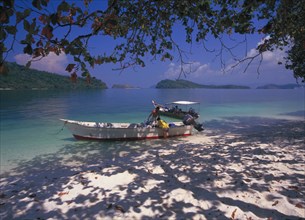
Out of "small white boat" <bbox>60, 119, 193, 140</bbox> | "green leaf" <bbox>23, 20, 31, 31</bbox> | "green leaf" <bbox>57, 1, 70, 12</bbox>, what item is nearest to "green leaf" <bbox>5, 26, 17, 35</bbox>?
"green leaf" <bbox>23, 20, 31, 31</bbox>

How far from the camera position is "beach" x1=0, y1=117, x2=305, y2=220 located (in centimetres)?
607

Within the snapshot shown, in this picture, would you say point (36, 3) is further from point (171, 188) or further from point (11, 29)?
point (171, 188)

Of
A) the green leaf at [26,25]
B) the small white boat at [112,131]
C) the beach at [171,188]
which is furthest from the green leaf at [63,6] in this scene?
the small white boat at [112,131]

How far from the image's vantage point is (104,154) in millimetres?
14422

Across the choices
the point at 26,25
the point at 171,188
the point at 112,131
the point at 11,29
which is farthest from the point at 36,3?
the point at 112,131

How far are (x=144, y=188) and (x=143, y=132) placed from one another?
9.90 metres

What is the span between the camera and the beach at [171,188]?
607 cm

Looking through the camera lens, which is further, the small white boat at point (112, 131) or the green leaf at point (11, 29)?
the small white boat at point (112, 131)

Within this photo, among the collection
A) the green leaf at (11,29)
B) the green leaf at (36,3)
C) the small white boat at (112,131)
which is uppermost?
the green leaf at (36,3)

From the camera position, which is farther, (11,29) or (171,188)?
(171,188)

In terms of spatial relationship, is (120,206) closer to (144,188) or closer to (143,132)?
(144,188)

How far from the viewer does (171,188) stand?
7.50 m

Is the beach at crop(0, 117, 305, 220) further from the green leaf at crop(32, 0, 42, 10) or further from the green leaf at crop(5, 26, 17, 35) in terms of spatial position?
the green leaf at crop(32, 0, 42, 10)

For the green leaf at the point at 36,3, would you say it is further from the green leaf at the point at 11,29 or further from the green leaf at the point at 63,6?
the green leaf at the point at 11,29
